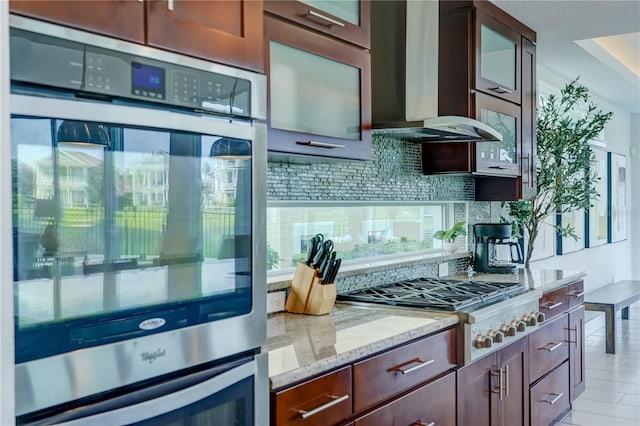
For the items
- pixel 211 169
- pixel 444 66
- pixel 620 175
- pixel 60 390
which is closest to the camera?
pixel 60 390

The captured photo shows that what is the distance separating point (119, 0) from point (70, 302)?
0.61m

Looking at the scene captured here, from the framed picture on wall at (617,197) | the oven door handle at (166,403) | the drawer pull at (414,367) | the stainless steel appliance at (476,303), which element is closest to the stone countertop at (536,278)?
the stainless steel appliance at (476,303)

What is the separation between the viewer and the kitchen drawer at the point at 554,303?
3531 millimetres

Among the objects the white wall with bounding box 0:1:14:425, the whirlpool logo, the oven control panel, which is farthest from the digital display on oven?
the whirlpool logo

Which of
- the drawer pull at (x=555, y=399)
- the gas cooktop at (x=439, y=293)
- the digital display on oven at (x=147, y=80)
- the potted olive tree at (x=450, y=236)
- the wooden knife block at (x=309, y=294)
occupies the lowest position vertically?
the drawer pull at (x=555, y=399)

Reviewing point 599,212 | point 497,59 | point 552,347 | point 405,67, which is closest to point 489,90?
point 497,59

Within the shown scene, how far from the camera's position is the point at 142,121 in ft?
4.28

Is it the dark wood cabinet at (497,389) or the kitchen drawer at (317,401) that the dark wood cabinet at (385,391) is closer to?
the kitchen drawer at (317,401)

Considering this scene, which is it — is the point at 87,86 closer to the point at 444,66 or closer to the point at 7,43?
the point at 7,43

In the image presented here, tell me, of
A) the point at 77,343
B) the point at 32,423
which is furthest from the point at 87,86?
A: the point at 32,423

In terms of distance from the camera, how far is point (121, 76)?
127cm

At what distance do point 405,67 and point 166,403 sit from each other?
2095 millimetres

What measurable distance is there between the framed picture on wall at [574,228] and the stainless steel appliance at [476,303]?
9.35 feet

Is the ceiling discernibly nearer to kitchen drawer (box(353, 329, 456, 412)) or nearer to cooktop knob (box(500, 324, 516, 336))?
cooktop knob (box(500, 324, 516, 336))
